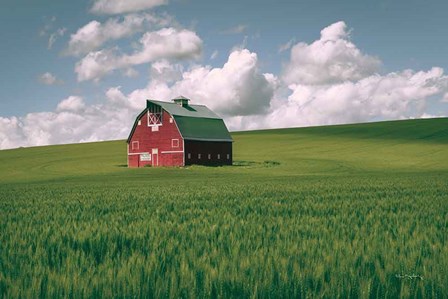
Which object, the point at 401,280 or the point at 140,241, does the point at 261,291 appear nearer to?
the point at 401,280

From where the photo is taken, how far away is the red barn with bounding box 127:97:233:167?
71.5 m

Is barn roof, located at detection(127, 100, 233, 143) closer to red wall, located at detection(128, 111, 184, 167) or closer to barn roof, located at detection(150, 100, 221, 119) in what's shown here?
barn roof, located at detection(150, 100, 221, 119)

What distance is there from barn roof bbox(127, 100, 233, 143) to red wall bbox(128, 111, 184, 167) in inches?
33.1

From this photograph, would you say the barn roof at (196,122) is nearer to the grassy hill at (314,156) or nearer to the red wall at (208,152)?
the red wall at (208,152)

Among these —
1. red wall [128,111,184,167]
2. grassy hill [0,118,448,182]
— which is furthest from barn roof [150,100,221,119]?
grassy hill [0,118,448,182]

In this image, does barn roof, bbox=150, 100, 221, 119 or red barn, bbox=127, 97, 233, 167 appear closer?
red barn, bbox=127, 97, 233, 167

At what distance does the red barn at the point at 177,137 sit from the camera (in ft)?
235

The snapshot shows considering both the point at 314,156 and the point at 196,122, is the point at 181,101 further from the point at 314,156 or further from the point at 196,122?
the point at 314,156

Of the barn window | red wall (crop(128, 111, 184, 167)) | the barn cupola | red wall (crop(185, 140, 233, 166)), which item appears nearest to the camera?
red wall (crop(128, 111, 184, 167))

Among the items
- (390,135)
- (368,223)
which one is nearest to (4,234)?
(368,223)

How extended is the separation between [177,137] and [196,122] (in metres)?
4.39

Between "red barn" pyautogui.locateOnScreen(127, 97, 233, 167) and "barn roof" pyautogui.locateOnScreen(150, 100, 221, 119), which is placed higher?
"barn roof" pyautogui.locateOnScreen(150, 100, 221, 119)

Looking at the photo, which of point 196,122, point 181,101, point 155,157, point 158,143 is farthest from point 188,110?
point 155,157

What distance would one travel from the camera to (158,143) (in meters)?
73.2
